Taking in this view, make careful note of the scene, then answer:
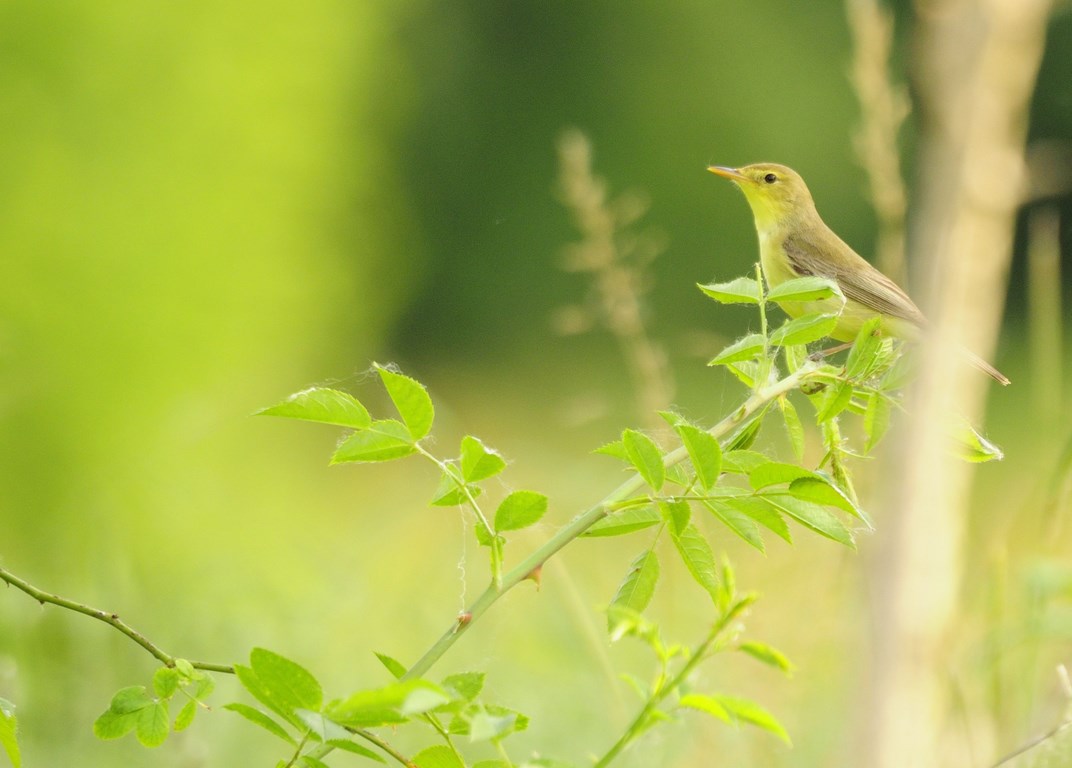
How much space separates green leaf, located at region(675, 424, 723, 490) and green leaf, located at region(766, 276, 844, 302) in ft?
0.70

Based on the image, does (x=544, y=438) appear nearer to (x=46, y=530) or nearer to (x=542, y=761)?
(x=46, y=530)

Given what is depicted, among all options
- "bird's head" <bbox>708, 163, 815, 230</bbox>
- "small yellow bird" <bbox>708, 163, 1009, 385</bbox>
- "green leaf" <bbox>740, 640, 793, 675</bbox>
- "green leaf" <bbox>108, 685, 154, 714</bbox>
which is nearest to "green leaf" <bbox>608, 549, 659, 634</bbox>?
"green leaf" <bbox>740, 640, 793, 675</bbox>

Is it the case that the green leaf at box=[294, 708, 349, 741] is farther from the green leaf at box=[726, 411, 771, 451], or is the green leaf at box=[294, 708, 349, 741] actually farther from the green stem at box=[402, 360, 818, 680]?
the green leaf at box=[726, 411, 771, 451]

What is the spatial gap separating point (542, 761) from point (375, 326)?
1461 centimetres

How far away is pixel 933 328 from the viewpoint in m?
1.02

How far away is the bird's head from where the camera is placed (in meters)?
3.01

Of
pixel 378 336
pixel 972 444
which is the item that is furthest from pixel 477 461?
pixel 378 336

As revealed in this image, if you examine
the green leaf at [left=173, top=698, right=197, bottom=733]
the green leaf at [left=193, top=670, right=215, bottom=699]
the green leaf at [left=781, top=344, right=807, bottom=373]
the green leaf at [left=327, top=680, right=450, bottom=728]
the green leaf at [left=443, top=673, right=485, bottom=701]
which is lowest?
the green leaf at [left=173, top=698, right=197, bottom=733]

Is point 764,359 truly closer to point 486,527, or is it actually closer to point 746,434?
point 746,434

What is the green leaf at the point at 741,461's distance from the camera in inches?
36.6

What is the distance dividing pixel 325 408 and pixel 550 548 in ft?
0.62

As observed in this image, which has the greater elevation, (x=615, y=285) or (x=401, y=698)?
(x=615, y=285)

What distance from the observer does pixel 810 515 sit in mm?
905

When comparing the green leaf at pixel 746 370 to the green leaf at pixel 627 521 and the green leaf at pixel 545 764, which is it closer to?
the green leaf at pixel 627 521
